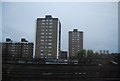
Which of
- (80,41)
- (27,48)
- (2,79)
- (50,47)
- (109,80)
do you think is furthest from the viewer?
(80,41)

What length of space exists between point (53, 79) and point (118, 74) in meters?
1.21

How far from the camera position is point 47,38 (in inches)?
509

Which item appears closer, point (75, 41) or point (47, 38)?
point (47, 38)

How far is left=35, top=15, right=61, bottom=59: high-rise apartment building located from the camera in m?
12.3

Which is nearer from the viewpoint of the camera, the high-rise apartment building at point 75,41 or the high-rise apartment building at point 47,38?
the high-rise apartment building at point 47,38

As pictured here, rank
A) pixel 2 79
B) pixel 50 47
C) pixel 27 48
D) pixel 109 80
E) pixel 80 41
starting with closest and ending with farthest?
pixel 2 79, pixel 109 80, pixel 50 47, pixel 27 48, pixel 80 41

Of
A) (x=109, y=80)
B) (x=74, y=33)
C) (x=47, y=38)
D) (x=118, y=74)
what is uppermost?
(x=74, y=33)

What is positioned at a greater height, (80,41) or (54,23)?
(54,23)

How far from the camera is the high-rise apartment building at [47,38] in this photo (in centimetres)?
1232

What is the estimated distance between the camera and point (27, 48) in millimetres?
13789

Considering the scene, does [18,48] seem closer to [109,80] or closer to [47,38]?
[47,38]

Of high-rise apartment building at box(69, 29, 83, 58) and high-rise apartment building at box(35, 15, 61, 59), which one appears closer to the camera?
high-rise apartment building at box(35, 15, 61, 59)

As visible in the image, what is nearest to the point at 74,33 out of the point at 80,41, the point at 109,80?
the point at 80,41

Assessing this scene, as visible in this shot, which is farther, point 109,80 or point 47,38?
point 47,38
